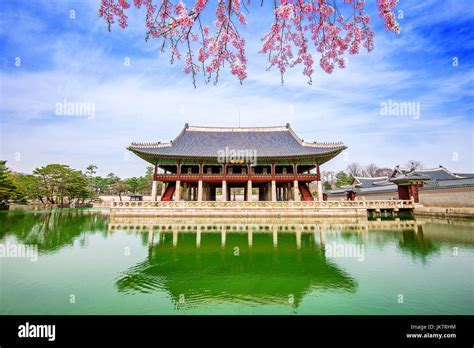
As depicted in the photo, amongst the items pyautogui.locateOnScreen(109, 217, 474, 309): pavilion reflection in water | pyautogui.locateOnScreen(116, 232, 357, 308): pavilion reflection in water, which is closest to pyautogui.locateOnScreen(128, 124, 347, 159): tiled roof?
pyautogui.locateOnScreen(109, 217, 474, 309): pavilion reflection in water

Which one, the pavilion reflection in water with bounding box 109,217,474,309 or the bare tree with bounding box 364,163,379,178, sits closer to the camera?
the pavilion reflection in water with bounding box 109,217,474,309

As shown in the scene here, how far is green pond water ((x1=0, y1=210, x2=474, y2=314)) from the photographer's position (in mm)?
5516

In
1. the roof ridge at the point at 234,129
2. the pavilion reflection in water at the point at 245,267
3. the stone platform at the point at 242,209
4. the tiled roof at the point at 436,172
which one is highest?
the roof ridge at the point at 234,129

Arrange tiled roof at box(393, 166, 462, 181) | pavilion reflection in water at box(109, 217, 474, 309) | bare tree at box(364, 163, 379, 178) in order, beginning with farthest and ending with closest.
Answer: bare tree at box(364, 163, 379, 178), tiled roof at box(393, 166, 462, 181), pavilion reflection in water at box(109, 217, 474, 309)

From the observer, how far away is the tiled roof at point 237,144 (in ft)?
89.0

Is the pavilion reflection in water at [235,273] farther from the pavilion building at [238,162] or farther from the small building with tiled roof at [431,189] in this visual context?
the small building with tiled roof at [431,189]

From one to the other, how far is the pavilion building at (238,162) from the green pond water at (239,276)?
14695 millimetres

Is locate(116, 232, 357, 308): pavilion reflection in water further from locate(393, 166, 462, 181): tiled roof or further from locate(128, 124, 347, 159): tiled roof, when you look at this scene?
locate(393, 166, 462, 181): tiled roof

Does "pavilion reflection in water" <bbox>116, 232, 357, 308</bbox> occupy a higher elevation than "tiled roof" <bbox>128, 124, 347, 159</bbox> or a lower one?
lower

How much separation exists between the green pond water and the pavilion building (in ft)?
48.2

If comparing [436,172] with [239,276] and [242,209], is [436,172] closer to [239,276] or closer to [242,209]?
[242,209]

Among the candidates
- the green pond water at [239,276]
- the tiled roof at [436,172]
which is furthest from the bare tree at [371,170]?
the green pond water at [239,276]
